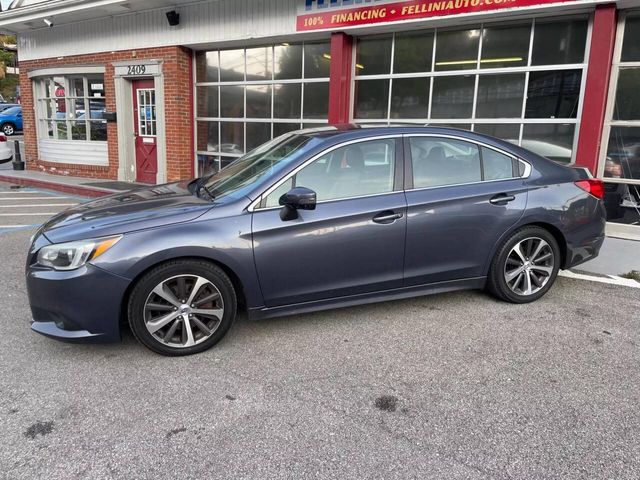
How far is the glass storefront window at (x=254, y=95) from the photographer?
9.28m

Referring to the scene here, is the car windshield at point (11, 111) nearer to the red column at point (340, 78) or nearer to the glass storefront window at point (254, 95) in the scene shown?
the glass storefront window at point (254, 95)

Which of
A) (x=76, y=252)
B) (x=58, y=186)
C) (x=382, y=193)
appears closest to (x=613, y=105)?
(x=382, y=193)

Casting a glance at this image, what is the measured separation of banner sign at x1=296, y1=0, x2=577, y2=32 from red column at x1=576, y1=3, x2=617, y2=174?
0.62 meters

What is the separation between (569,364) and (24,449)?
3.35 metres

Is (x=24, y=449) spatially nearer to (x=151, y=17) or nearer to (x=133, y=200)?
(x=133, y=200)

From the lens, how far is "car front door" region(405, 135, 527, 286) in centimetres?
389

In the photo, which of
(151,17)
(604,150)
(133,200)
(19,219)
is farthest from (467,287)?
(151,17)

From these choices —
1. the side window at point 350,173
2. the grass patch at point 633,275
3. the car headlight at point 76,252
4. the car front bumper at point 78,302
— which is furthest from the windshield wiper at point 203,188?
the grass patch at point 633,275

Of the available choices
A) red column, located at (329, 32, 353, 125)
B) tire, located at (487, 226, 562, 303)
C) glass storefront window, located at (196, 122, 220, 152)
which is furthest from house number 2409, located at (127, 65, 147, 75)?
tire, located at (487, 226, 562, 303)

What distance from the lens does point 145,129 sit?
11453mm

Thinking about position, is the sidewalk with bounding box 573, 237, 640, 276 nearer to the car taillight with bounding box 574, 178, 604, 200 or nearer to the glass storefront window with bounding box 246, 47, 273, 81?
the car taillight with bounding box 574, 178, 604, 200

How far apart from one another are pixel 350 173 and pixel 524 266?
5.93 feet

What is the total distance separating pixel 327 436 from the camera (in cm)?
261

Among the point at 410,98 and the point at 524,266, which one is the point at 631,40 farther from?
the point at 524,266
